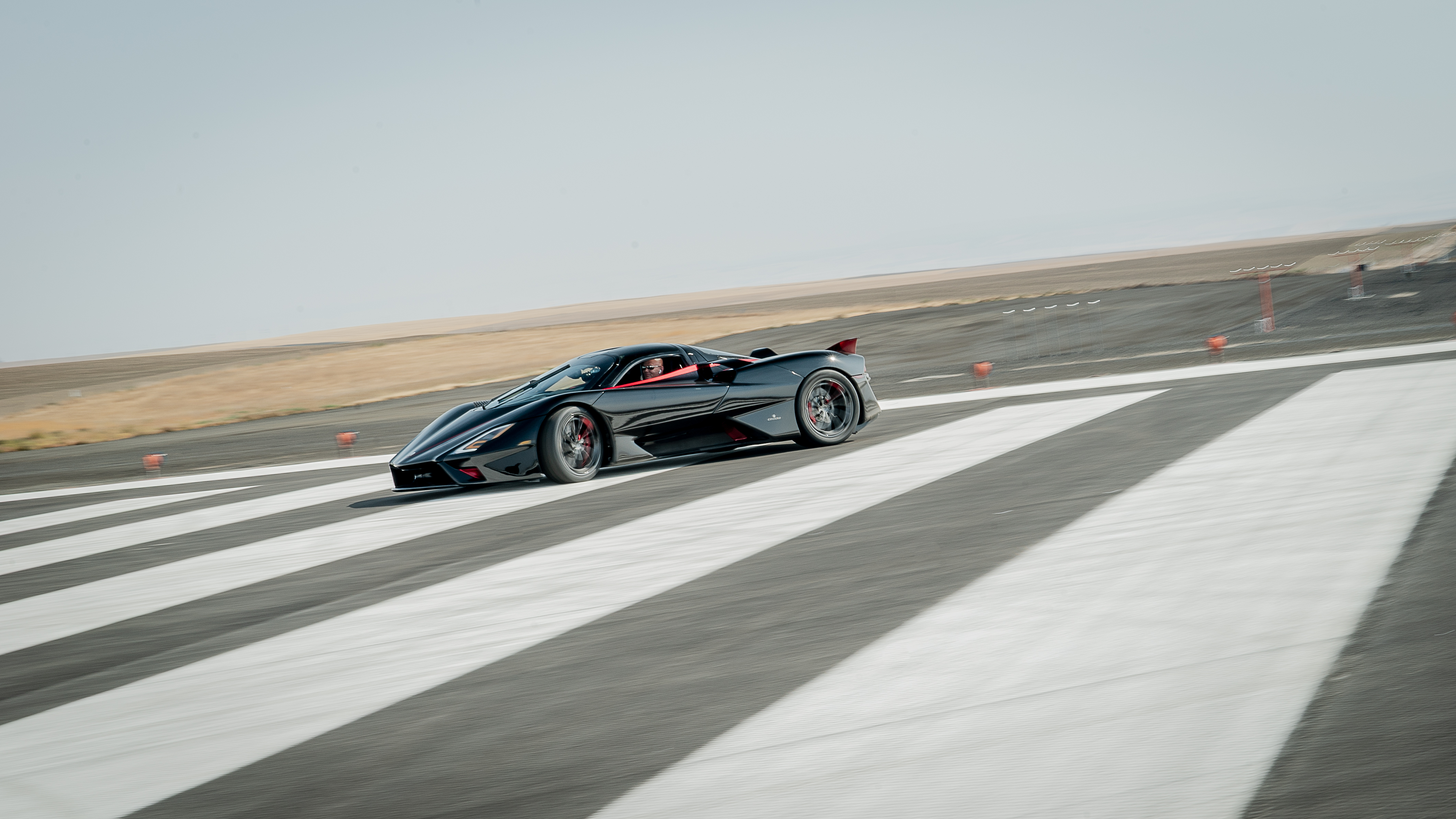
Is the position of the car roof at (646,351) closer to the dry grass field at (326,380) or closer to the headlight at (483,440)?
the headlight at (483,440)

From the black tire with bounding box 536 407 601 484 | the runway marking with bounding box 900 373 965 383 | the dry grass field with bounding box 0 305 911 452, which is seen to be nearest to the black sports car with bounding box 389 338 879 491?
the black tire with bounding box 536 407 601 484

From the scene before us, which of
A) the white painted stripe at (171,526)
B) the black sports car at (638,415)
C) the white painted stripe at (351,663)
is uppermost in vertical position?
the black sports car at (638,415)

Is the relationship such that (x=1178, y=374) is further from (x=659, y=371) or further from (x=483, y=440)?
(x=483, y=440)

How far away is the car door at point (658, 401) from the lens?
1016cm

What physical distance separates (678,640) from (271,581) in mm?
3231

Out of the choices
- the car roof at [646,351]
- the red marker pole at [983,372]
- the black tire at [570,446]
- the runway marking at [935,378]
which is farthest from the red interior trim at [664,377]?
the runway marking at [935,378]

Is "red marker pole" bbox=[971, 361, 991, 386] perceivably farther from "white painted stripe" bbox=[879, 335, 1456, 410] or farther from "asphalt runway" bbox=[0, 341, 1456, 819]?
"asphalt runway" bbox=[0, 341, 1456, 819]

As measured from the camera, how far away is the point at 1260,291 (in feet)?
105

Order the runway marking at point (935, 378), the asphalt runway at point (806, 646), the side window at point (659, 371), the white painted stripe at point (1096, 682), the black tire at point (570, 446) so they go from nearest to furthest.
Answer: the white painted stripe at point (1096, 682) < the asphalt runway at point (806, 646) < the black tire at point (570, 446) < the side window at point (659, 371) < the runway marking at point (935, 378)

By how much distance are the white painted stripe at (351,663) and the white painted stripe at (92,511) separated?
6.23 meters

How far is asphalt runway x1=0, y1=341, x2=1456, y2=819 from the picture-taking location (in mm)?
3309

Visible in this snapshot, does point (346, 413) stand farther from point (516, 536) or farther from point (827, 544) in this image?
point (827, 544)

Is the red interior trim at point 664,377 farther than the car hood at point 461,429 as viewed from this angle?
Yes

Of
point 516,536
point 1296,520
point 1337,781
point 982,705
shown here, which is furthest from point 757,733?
point 516,536
